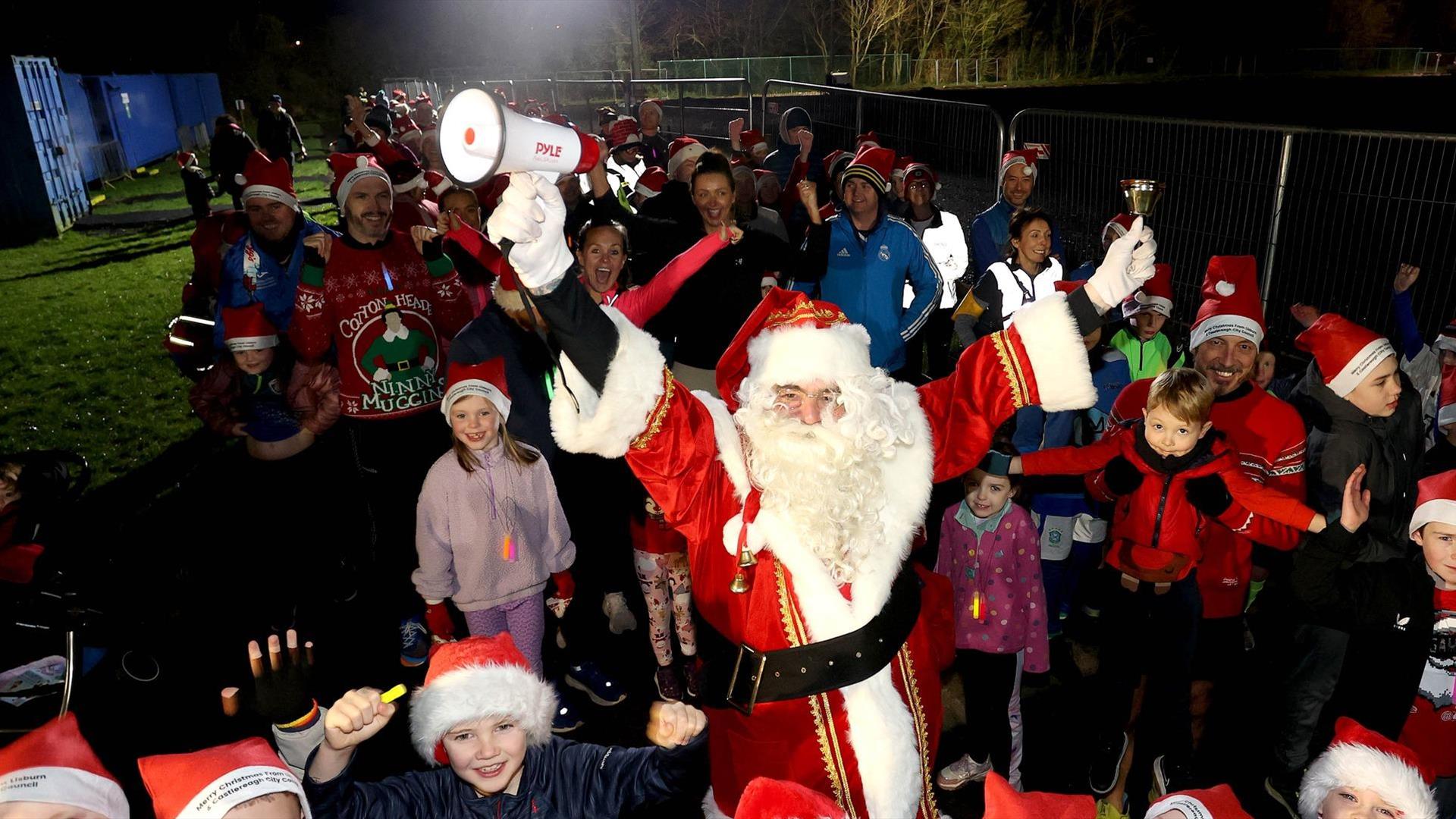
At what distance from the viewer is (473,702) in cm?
258

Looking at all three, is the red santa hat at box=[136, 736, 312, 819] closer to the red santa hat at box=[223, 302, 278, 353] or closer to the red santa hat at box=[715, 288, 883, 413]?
the red santa hat at box=[715, 288, 883, 413]

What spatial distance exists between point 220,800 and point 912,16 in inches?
1605

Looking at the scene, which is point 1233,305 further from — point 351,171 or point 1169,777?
point 351,171

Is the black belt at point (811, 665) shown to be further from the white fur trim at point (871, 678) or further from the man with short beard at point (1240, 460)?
the man with short beard at point (1240, 460)

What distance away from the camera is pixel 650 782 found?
2.54 m

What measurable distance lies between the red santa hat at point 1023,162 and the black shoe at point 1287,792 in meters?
4.30

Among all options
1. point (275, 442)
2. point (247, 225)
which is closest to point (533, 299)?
point (275, 442)

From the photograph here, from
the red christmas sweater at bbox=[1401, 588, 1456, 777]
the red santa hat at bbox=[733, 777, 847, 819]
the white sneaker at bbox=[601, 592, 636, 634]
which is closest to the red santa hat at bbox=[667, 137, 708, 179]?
the white sneaker at bbox=[601, 592, 636, 634]

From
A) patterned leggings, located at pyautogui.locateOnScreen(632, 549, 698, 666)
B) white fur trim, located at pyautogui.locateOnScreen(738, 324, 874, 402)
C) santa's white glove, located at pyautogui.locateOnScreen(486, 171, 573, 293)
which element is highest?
santa's white glove, located at pyautogui.locateOnScreen(486, 171, 573, 293)

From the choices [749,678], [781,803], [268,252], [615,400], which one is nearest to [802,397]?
[615,400]

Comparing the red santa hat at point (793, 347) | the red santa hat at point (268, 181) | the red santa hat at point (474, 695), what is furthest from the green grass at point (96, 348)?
the red santa hat at point (793, 347)

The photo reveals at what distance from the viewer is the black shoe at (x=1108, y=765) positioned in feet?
12.0

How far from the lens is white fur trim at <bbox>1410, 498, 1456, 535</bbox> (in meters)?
3.08

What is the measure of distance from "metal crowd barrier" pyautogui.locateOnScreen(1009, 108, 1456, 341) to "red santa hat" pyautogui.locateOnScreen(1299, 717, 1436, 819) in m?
4.66
